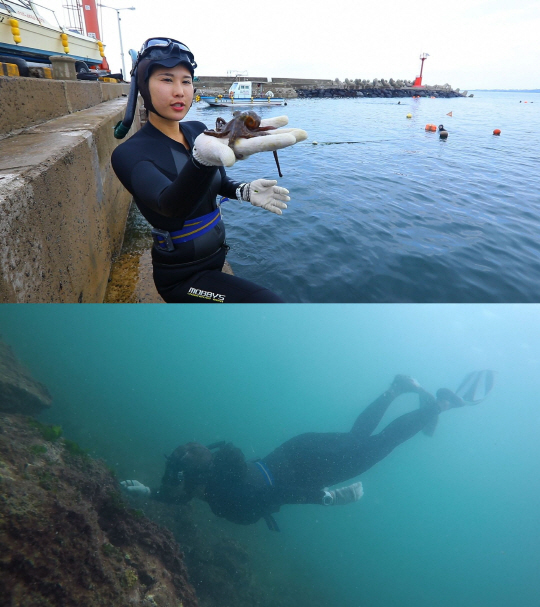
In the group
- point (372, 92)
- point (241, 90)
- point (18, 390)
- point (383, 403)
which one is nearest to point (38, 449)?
point (18, 390)

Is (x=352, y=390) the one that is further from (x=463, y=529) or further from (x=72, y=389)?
(x=72, y=389)

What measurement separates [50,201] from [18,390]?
158 cm

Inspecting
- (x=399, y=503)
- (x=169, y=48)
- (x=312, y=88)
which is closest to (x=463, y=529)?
(x=399, y=503)

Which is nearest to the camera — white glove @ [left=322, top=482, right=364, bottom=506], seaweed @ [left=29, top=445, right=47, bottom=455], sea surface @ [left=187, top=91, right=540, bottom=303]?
seaweed @ [left=29, top=445, right=47, bottom=455]

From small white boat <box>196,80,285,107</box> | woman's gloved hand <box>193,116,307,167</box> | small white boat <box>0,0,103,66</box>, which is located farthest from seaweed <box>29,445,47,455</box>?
small white boat <box>196,80,285,107</box>

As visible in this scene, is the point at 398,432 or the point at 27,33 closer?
the point at 398,432

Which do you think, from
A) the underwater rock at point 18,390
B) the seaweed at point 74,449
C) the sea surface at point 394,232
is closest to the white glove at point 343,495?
the seaweed at point 74,449

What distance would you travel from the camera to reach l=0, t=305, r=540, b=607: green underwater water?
38.1 inches

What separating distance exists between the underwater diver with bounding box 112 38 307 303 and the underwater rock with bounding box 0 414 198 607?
1.14 meters

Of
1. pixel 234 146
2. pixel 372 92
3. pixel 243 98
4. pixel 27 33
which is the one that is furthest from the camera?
Result: pixel 372 92

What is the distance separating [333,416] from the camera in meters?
1.17

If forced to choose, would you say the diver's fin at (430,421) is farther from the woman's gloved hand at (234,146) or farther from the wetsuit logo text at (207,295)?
the wetsuit logo text at (207,295)

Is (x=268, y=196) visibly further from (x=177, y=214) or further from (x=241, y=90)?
(x=241, y=90)

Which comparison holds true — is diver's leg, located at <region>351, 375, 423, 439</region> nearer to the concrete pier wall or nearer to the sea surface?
the concrete pier wall
